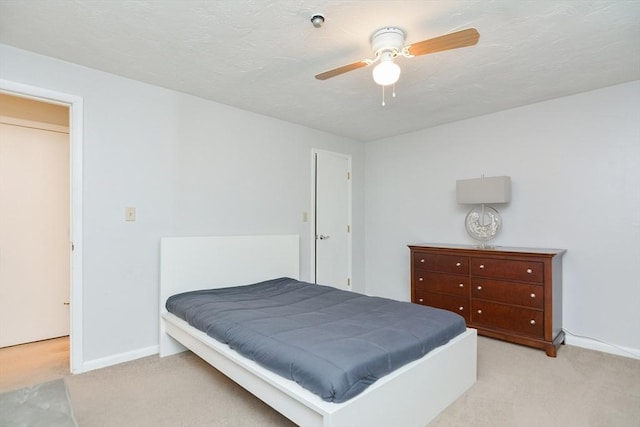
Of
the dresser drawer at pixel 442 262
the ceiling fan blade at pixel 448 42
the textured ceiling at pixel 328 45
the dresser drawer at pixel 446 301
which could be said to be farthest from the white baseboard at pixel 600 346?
the ceiling fan blade at pixel 448 42

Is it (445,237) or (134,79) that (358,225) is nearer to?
(445,237)

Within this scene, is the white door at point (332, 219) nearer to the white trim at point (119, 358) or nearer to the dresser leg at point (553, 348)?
the white trim at point (119, 358)

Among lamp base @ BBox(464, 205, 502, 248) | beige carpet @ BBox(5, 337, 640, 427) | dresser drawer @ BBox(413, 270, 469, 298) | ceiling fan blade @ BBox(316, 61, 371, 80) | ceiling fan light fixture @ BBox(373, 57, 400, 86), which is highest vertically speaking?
ceiling fan blade @ BBox(316, 61, 371, 80)

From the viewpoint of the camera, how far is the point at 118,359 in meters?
2.73

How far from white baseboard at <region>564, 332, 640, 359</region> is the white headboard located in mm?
2759

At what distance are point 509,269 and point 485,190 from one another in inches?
32.1

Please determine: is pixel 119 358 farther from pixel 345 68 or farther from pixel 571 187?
pixel 571 187

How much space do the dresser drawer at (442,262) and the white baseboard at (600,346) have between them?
1082 millimetres

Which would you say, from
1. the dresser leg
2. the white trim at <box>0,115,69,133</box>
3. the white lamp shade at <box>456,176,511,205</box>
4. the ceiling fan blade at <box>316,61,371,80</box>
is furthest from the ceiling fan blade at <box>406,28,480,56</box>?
the white trim at <box>0,115,69,133</box>

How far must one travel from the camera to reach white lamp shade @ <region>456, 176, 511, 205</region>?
3.32 meters

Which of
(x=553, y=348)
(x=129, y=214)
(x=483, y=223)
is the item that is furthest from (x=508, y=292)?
(x=129, y=214)

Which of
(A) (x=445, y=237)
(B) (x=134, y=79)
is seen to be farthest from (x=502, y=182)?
(B) (x=134, y=79)

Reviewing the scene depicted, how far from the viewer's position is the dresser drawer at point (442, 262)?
341cm

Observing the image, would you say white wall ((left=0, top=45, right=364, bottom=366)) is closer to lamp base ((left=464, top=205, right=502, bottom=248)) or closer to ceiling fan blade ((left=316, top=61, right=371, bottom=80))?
ceiling fan blade ((left=316, top=61, right=371, bottom=80))
